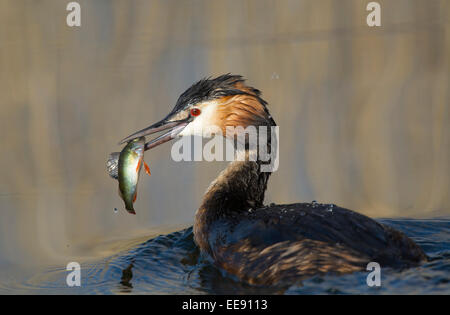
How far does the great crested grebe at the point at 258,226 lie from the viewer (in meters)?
5.19

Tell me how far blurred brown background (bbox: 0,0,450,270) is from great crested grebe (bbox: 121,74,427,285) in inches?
34.0

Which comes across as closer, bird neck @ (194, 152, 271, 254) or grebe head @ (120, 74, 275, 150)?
bird neck @ (194, 152, 271, 254)

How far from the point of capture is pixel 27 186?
24.5 feet

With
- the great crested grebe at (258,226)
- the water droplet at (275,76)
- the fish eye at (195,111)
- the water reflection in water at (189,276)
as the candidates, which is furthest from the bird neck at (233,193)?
the water droplet at (275,76)

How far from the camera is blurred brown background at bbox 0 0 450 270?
7.18 metres

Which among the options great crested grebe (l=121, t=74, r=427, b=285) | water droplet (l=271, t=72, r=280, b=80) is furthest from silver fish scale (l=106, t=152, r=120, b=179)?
water droplet (l=271, t=72, r=280, b=80)

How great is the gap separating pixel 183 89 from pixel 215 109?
5.81 ft

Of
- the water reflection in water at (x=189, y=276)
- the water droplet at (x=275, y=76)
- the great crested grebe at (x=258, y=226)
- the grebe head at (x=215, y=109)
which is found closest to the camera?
the water reflection in water at (x=189, y=276)

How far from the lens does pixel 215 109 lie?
21.3ft

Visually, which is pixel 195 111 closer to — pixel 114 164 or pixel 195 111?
pixel 195 111

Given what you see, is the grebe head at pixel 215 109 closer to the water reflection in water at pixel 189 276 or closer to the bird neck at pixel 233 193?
the bird neck at pixel 233 193

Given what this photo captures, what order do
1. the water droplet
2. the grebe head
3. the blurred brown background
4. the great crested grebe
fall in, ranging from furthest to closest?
the water droplet < the blurred brown background < the grebe head < the great crested grebe

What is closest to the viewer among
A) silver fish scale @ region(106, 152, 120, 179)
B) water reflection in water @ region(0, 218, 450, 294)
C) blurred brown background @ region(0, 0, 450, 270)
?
water reflection in water @ region(0, 218, 450, 294)

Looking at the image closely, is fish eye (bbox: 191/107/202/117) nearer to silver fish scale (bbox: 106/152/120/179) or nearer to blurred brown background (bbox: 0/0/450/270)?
silver fish scale (bbox: 106/152/120/179)
